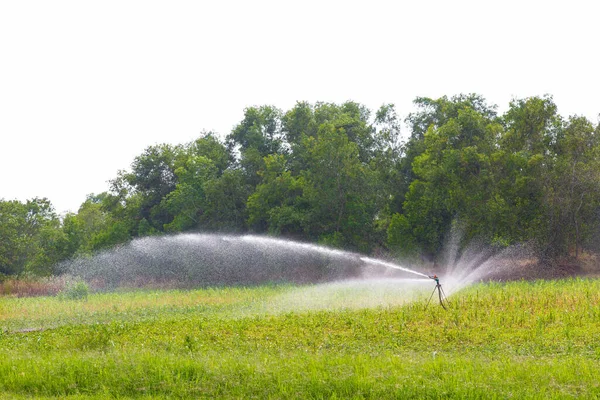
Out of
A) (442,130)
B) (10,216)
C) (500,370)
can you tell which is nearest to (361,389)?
(500,370)

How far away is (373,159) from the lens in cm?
4459

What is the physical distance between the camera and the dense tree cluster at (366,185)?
3203 cm

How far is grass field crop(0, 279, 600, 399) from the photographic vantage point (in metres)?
9.41

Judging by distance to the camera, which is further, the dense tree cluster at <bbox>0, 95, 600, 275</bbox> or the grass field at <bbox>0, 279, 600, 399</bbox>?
the dense tree cluster at <bbox>0, 95, 600, 275</bbox>

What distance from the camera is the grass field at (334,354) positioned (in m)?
9.41

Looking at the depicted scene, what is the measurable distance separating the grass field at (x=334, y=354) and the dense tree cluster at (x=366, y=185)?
12635mm

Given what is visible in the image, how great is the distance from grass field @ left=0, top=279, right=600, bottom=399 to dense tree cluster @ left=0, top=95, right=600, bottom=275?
1264 centimetres

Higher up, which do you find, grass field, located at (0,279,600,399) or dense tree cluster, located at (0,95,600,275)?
dense tree cluster, located at (0,95,600,275)

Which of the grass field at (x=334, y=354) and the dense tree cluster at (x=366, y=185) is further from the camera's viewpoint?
the dense tree cluster at (x=366, y=185)

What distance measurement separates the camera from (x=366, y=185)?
4044cm

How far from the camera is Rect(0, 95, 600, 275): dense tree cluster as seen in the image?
32.0 m

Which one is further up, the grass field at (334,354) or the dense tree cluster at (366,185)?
the dense tree cluster at (366,185)

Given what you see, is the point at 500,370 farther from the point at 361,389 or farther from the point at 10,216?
the point at 10,216

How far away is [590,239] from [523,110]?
7.44 m
